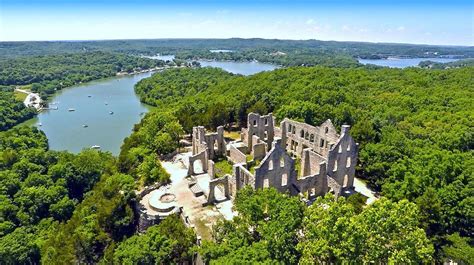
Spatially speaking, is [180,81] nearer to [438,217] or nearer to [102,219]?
[102,219]

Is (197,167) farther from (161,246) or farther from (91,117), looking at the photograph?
(91,117)

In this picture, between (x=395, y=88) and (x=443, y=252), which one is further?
(x=395, y=88)

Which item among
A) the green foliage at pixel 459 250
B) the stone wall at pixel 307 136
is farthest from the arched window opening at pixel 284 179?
the green foliage at pixel 459 250

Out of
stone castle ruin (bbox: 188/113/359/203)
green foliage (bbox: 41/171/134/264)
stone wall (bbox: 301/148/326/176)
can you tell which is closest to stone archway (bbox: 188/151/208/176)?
stone castle ruin (bbox: 188/113/359/203)

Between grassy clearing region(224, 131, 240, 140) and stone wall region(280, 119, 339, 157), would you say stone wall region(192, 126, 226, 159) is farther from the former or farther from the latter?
stone wall region(280, 119, 339, 157)

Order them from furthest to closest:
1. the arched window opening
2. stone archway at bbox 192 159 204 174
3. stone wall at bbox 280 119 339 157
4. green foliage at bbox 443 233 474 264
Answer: stone archway at bbox 192 159 204 174 → stone wall at bbox 280 119 339 157 → the arched window opening → green foliage at bbox 443 233 474 264

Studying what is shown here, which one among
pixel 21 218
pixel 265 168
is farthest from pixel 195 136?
pixel 21 218
